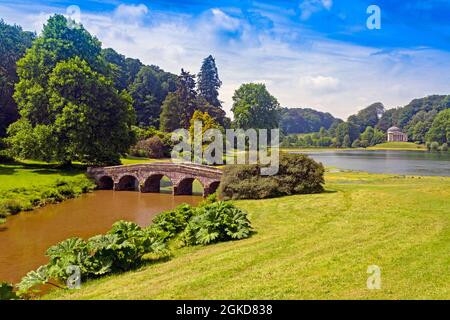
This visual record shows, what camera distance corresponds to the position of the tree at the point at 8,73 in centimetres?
5548

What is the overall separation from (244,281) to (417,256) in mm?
5365

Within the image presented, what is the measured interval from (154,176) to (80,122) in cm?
1082

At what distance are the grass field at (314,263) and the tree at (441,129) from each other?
436 ft

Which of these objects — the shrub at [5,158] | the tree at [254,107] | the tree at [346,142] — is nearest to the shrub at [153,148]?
the shrub at [5,158]

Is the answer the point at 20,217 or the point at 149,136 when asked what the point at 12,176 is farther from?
the point at 149,136

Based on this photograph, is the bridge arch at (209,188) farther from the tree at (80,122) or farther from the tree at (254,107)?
the tree at (254,107)

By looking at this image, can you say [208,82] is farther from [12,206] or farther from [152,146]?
[12,206]

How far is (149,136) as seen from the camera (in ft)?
258

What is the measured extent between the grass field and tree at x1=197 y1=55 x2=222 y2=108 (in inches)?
3722

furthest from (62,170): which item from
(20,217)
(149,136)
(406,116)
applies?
(406,116)

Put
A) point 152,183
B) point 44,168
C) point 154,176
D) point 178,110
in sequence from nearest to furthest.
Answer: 1. point 154,176
2. point 152,183
3. point 44,168
4. point 178,110

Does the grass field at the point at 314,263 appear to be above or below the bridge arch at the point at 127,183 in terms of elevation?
above

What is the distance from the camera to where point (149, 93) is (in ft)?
353

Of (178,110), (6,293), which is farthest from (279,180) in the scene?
(178,110)
